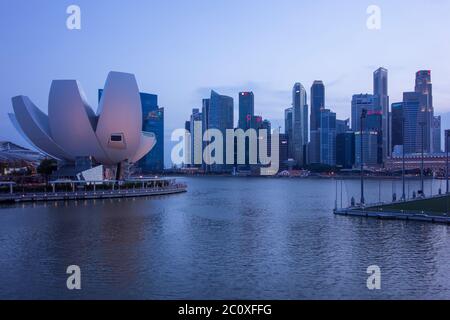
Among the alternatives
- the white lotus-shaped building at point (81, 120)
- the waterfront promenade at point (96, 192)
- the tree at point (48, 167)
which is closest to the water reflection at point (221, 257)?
the waterfront promenade at point (96, 192)

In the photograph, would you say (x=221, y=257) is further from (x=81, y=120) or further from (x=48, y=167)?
(x=48, y=167)

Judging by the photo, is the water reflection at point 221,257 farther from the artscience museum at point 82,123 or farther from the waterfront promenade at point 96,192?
the artscience museum at point 82,123

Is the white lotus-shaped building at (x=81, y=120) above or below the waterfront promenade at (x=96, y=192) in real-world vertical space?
above

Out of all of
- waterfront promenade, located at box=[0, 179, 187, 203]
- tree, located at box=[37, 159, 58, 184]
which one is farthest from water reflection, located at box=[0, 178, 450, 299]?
tree, located at box=[37, 159, 58, 184]

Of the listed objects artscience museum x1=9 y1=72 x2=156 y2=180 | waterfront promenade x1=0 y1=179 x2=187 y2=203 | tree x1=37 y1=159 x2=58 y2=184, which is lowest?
waterfront promenade x1=0 y1=179 x2=187 y2=203

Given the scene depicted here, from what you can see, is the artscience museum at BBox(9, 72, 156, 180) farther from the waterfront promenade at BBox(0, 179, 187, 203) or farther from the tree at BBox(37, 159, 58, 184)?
the tree at BBox(37, 159, 58, 184)

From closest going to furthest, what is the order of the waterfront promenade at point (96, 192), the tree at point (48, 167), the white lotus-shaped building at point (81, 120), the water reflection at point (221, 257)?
the water reflection at point (221, 257)
the waterfront promenade at point (96, 192)
the white lotus-shaped building at point (81, 120)
the tree at point (48, 167)

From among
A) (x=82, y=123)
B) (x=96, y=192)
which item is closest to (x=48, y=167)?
(x=82, y=123)

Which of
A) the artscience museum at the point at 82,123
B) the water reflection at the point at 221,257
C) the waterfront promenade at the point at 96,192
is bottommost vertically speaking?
the water reflection at the point at 221,257
